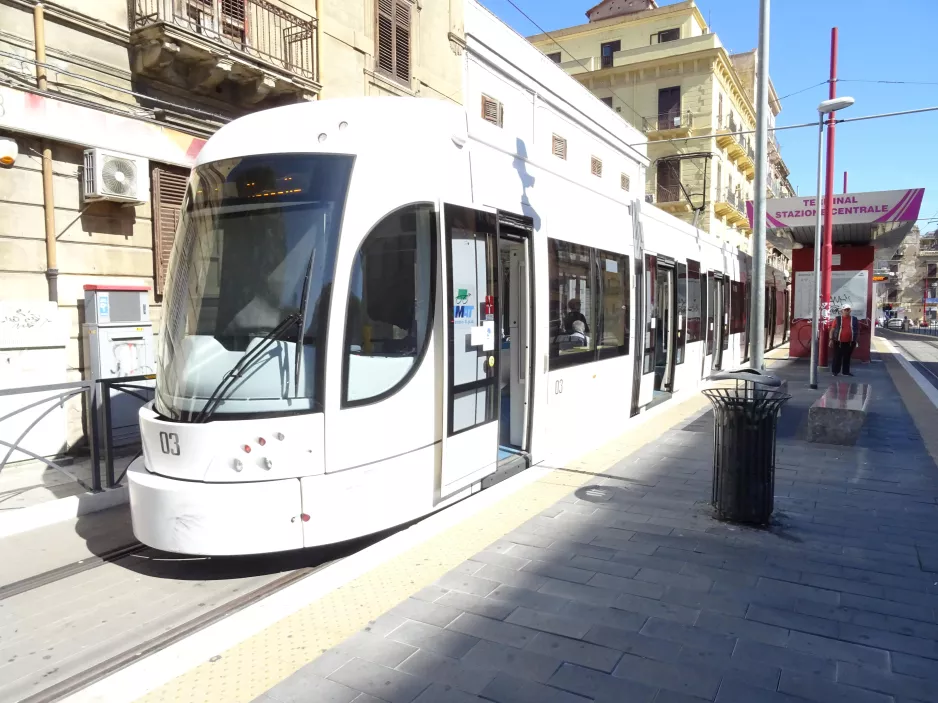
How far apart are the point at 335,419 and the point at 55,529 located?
128 inches

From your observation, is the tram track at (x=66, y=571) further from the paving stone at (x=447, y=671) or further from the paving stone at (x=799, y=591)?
the paving stone at (x=799, y=591)

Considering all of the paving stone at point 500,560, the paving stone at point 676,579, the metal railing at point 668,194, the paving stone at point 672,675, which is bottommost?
the paving stone at point 672,675

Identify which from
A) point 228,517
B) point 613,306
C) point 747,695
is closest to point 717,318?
point 613,306

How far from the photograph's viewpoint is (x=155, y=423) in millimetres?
4625

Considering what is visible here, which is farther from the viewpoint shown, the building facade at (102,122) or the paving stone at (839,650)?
the building facade at (102,122)

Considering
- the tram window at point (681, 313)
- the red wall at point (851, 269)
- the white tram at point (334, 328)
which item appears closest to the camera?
the white tram at point (334, 328)

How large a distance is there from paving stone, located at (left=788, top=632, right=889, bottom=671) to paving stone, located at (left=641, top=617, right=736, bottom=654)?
305 millimetres

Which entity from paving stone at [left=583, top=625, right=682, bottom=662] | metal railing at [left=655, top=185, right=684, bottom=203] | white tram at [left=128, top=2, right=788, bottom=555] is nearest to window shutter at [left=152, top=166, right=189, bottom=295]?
white tram at [left=128, top=2, right=788, bottom=555]

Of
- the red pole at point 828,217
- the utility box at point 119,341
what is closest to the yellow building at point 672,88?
the red pole at point 828,217

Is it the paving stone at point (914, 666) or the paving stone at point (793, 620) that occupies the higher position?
the paving stone at point (793, 620)

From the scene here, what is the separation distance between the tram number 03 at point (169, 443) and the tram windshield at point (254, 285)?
0.43 feet

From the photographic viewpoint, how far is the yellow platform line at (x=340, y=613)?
119 inches

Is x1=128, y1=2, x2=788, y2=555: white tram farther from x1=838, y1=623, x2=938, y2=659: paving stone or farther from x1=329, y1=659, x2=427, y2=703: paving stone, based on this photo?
x1=838, y1=623, x2=938, y2=659: paving stone

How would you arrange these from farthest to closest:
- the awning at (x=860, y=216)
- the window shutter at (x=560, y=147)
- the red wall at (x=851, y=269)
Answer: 1. the window shutter at (x=560, y=147)
2. the red wall at (x=851, y=269)
3. the awning at (x=860, y=216)
